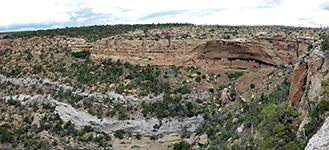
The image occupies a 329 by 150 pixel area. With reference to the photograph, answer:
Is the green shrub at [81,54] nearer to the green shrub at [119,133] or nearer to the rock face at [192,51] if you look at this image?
the rock face at [192,51]

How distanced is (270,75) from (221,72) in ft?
26.3

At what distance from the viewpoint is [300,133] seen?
1333 cm

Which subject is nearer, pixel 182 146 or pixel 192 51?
pixel 182 146

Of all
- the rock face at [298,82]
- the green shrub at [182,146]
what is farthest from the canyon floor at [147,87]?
the rock face at [298,82]

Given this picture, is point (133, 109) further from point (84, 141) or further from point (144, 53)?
point (144, 53)

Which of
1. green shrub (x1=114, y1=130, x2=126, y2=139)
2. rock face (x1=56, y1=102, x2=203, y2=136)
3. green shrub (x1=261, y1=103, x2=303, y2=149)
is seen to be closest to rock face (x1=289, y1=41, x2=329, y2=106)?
green shrub (x1=261, y1=103, x2=303, y2=149)

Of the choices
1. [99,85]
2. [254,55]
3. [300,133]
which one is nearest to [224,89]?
[254,55]

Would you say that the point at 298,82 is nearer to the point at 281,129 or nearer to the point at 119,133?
the point at 281,129

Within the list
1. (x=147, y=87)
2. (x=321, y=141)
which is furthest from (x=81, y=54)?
(x=321, y=141)

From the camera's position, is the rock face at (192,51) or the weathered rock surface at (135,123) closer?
the weathered rock surface at (135,123)

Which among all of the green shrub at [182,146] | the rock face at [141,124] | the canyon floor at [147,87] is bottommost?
the green shrub at [182,146]

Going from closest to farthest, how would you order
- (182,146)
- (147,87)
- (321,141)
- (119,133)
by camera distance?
(321,141), (182,146), (119,133), (147,87)

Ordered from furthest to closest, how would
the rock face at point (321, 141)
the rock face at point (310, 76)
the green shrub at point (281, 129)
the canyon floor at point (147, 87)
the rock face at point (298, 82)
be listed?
the canyon floor at point (147, 87) < the rock face at point (298, 82) < the rock face at point (310, 76) < the green shrub at point (281, 129) < the rock face at point (321, 141)

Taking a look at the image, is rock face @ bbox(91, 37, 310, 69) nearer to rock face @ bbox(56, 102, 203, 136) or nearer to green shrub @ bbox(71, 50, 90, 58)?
green shrub @ bbox(71, 50, 90, 58)
